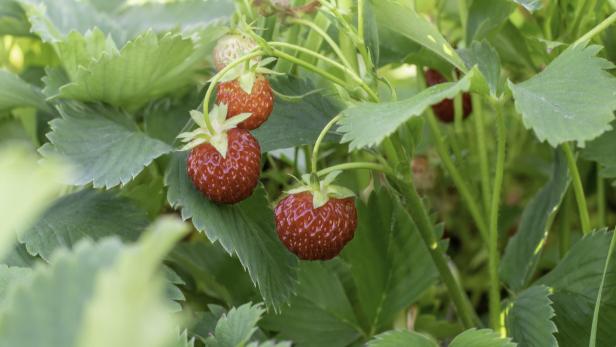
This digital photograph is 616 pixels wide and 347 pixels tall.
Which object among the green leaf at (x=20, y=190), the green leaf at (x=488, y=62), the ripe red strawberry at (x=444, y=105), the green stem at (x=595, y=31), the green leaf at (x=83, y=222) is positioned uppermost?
the green leaf at (x=20, y=190)

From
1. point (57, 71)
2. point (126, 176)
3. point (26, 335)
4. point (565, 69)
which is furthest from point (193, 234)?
point (26, 335)

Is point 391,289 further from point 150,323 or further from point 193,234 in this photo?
point 150,323

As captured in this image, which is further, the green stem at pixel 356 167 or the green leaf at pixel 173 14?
the green leaf at pixel 173 14

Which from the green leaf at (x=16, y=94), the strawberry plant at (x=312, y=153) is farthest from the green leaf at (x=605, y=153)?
the green leaf at (x=16, y=94)

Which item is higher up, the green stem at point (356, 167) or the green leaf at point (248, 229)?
the green stem at point (356, 167)

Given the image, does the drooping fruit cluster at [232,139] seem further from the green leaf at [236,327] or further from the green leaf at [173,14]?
the green leaf at [173,14]

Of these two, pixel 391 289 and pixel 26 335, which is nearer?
pixel 26 335

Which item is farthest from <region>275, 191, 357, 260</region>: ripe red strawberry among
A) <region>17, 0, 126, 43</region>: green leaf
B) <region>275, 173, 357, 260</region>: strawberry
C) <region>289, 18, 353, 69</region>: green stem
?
<region>17, 0, 126, 43</region>: green leaf
